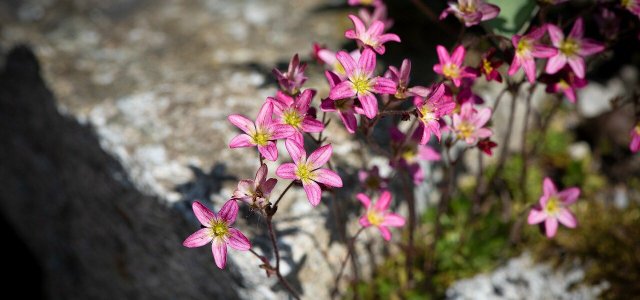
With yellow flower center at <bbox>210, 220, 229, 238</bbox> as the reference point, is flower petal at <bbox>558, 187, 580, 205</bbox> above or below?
above

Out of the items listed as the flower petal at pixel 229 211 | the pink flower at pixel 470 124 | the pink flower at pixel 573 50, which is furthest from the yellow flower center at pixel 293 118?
the pink flower at pixel 573 50

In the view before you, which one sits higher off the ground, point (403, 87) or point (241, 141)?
point (403, 87)

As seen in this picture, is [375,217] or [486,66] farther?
[375,217]

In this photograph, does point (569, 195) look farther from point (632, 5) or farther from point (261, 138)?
point (261, 138)

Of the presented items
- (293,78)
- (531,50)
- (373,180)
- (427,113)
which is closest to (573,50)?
(531,50)

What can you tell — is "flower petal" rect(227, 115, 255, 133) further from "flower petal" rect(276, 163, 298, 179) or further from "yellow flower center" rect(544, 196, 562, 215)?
"yellow flower center" rect(544, 196, 562, 215)

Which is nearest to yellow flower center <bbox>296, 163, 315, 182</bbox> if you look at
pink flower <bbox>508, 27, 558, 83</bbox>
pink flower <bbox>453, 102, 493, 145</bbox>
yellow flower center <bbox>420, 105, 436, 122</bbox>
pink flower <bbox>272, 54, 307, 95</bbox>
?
pink flower <bbox>272, 54, 307, 95</bbox>

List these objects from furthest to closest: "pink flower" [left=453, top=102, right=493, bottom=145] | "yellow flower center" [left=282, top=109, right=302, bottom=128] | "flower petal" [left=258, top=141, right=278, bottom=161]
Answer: "pink flower" [left=453, top=102, right=493, bottom=145] → "yellow flower center" [left=282, top=109, right=302, bottom=128] → "flower petal" [left=258, top=141, right=278, bottom=161]

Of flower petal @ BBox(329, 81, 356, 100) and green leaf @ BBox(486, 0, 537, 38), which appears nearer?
flower petal @ BBox(329, 81, 356, 100)
